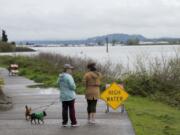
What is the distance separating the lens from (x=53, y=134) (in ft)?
39.8

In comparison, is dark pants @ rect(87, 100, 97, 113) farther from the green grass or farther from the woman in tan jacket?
the green grass

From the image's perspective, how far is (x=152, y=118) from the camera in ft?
50.0

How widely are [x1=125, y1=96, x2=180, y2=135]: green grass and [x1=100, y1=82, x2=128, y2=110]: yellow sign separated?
506 mm

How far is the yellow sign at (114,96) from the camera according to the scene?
52.1ft

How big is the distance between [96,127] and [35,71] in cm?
2350

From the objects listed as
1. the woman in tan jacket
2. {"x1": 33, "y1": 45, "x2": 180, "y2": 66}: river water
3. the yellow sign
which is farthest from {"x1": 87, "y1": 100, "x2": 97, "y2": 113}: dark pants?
{"x1": 33, "y1": 45, "x2": 180, "y2": 66}: river water

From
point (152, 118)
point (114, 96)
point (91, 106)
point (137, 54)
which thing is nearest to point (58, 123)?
point (91, 106)

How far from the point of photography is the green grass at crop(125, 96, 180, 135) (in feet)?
42.5

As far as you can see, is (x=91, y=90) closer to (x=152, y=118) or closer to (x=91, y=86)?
(x=91, y=86)

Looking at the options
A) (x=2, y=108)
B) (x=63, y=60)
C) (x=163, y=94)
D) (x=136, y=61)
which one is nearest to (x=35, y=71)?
(x=63, y=60)

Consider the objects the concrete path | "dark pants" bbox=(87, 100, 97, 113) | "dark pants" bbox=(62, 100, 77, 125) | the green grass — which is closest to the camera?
the concrete path

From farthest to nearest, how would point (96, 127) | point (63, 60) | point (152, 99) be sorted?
point (63, 60)
point (152, 99)
point (96, 127)

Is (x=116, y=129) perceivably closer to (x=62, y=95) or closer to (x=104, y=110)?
(x=62, y=95)

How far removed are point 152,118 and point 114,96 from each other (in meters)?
1.44
